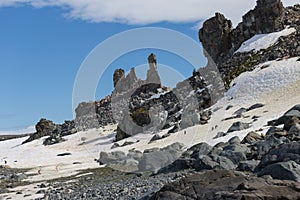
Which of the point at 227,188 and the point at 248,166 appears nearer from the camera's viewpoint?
the point at 227,188

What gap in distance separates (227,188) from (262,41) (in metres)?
63.3

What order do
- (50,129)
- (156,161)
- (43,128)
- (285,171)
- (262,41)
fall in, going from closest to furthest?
(285,171) < (156,161) < (262,41) < (50,129) < (43,128)

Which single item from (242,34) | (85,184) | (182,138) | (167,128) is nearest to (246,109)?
(182,138)

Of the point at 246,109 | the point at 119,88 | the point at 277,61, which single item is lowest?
the point at 246,109

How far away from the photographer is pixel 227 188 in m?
11.1

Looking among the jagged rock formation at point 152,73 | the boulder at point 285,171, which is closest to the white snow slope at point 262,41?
the jagged rock formation at point 152,73

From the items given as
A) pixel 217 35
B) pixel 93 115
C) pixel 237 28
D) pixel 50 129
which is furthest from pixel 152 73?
pixel 50 129

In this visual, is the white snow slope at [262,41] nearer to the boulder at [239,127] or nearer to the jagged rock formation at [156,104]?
the jagged rock formation at [156,104]

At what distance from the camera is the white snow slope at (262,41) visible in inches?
2736

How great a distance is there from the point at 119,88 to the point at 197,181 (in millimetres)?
84666

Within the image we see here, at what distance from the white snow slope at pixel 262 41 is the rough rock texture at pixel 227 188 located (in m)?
59.2

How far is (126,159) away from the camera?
121 feet

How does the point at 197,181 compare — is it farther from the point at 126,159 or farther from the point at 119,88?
the point at 119,88

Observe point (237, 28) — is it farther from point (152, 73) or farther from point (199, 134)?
point (199, 134)
